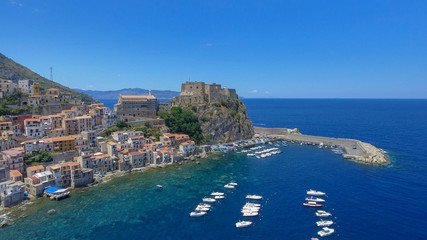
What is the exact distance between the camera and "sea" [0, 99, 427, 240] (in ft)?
90.6

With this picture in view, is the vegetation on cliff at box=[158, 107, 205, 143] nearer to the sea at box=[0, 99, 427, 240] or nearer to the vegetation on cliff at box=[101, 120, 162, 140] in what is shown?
the vegetation on cliff at box=[101, 120, 162, 140]

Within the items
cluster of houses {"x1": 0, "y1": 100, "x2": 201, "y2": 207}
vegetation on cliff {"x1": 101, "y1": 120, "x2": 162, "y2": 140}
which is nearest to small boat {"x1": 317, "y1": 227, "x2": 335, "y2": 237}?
cluster of houses {"x1": 0, "y1": 100, "x2": 201, "y2": 207}

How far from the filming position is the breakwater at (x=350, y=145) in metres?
52.7

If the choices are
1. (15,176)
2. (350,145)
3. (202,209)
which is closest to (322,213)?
(202,209)

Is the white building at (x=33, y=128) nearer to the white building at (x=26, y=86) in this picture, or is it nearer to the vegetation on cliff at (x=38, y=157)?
the vegetation on cliff at (x=38, y=157)

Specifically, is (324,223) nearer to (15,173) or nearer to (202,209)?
(202,209)

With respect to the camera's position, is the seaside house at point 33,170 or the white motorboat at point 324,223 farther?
the seaside house at point 33,170

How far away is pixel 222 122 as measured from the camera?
72.9 meters

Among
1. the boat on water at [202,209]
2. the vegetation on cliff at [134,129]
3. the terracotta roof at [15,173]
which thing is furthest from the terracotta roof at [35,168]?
the boat on water at [202,209]

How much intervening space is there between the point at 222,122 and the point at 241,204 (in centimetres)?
4028

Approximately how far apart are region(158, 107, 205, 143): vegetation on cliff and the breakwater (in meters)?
27.6

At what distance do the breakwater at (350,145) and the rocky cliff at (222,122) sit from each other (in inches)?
390

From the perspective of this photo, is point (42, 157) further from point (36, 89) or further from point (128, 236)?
point (36, 89)

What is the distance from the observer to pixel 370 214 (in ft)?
103
